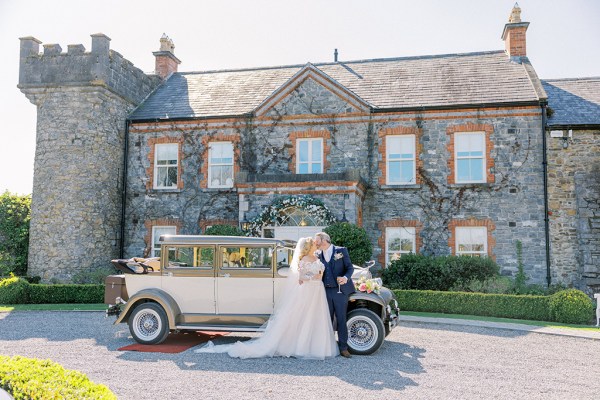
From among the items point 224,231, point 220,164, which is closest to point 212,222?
point 220,164

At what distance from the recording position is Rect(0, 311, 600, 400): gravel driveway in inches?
268

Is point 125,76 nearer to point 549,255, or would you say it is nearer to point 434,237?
point 434,237

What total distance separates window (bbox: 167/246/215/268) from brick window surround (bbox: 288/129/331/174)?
10069 mm

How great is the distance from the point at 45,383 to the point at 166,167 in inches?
661

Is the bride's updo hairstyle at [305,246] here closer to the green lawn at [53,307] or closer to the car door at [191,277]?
the car door at [191,277]

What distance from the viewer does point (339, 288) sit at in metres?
9.19

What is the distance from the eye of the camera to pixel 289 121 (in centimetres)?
2011

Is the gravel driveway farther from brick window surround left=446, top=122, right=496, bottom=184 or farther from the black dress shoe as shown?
brick window surround left=446, top=122, right=496, bottom=184

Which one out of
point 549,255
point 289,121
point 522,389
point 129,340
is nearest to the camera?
point 522,389

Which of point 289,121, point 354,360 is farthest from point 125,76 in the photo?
point 354,360

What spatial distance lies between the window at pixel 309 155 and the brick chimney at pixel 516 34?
873cm

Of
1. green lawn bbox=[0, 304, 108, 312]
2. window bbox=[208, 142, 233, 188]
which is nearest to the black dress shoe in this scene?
green lawn bbox=[0, 304, 108, 312]

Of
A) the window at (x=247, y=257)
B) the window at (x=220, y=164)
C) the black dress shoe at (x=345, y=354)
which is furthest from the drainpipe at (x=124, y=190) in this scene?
the black dress shoe at (x=345, y=354)

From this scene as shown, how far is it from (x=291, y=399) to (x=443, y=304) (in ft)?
30.1
